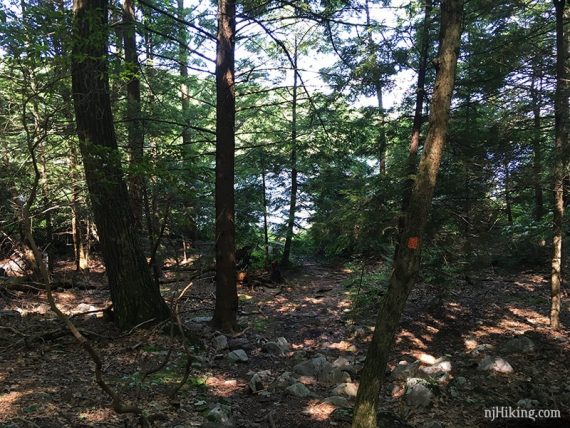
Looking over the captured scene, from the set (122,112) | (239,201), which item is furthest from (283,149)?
(122,112)

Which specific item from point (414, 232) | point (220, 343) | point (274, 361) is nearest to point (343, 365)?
point (274, 361)

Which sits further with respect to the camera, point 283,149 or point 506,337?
point 283,149

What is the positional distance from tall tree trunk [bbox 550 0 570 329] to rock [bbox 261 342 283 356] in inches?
204

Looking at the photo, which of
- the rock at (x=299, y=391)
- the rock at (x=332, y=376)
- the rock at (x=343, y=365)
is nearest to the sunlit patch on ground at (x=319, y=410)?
the rock at (x=299, y=391)

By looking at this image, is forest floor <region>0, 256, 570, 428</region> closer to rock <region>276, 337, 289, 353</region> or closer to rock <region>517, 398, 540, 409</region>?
rock <region>517, 398, 540, 409</region>

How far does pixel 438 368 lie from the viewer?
6.84 meters

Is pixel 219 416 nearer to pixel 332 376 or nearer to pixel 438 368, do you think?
pixel 332 376

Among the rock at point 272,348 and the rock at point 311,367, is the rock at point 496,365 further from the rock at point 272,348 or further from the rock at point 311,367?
the rock at point 272,348

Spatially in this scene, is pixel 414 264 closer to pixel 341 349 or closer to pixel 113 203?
pixel 341 349

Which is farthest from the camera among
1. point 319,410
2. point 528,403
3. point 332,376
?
point 332,376

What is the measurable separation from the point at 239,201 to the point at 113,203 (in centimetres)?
781

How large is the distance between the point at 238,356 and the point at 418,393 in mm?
2932

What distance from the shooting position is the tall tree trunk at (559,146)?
754 cm

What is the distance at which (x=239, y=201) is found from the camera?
14719 mm
